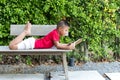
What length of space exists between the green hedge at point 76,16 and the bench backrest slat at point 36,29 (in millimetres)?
472

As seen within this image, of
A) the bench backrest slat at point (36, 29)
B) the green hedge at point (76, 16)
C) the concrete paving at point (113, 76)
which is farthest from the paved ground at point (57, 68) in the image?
the bench backrest slat at point (36, 29)

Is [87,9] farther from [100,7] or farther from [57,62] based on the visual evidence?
[57,62]

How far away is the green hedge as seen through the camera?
24.0 feet

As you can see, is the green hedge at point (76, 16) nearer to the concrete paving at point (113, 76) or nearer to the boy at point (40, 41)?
the concrete paving at point (113, 76)

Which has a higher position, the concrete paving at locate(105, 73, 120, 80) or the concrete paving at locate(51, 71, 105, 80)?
the concrete paving at locate(51, 71, 105, 80)

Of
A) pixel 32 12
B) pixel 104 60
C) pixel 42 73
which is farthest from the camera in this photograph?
pixel 104 60

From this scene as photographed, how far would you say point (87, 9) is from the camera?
7.51 m

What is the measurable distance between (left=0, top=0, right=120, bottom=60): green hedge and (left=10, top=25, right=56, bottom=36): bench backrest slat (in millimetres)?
472

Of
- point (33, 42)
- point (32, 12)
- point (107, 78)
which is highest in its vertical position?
point (32, 12)

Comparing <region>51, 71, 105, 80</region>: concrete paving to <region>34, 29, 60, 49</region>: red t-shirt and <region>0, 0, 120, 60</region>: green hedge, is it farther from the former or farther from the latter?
<region>0, 0, 120, 60</region>: green hedge

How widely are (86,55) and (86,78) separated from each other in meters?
1.69

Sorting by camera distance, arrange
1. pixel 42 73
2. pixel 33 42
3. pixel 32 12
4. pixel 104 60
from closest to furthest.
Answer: pixel 33 42, pixel 42 73, pixel 32 12, pixel 104 60

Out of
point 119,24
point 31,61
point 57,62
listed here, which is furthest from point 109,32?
point 31,61

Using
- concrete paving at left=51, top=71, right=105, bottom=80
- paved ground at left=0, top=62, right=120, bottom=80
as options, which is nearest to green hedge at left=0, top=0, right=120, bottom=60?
paved ground at left=0, top=62, right=120, bottom=80
